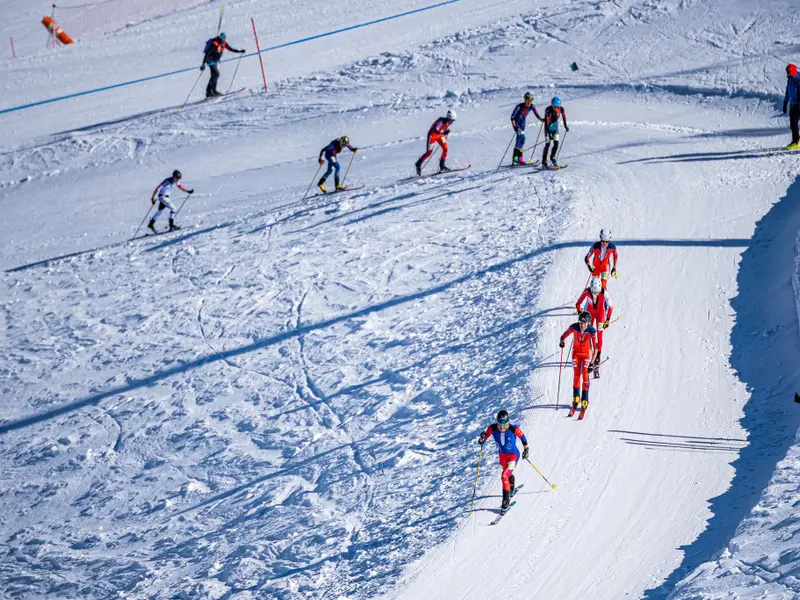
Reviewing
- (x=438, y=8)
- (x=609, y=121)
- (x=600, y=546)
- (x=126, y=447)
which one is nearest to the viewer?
(x=600, y=546)

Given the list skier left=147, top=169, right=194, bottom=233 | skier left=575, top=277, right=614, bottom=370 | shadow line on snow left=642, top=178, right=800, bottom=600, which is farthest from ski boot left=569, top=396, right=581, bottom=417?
skier left=147, top=169, right=194, bottom=233

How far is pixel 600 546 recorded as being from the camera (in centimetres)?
1048

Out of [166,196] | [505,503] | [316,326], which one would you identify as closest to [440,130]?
[316,326]

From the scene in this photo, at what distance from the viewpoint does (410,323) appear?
16.1 m

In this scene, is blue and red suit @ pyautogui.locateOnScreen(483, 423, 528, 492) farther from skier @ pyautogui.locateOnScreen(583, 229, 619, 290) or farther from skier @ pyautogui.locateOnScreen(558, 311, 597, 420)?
skier @ pyautogui.locateOnScreen(583, 229, 619, 290)

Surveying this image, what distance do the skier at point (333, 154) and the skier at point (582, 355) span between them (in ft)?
28.8

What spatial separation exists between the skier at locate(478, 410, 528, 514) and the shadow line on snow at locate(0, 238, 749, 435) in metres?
6.10

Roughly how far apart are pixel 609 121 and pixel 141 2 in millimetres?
19601

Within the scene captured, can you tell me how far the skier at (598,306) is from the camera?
519 inches

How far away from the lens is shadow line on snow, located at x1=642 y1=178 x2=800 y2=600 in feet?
33.8

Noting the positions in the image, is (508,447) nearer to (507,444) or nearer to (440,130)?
(507,444)

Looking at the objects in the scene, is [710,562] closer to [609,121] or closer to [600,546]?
[600,546]

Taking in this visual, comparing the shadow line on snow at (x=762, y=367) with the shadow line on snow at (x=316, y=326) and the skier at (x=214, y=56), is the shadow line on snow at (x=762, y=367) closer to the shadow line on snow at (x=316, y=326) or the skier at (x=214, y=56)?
the shadow line on snow at (x=316, y=326)

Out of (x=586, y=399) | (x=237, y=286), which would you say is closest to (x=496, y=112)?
(x=237, y=286)
